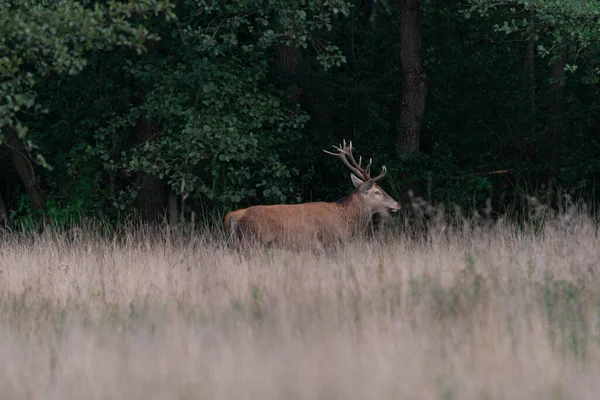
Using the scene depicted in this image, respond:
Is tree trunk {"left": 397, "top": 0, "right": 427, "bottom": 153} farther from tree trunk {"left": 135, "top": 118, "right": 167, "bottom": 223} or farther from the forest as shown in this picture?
tree trunk {"left": 135, "top": 118, "right": 167, "bottom": 223}

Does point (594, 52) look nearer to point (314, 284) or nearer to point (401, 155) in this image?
point (401, 155)

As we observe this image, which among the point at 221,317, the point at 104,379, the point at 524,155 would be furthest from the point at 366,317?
the point at 524,155

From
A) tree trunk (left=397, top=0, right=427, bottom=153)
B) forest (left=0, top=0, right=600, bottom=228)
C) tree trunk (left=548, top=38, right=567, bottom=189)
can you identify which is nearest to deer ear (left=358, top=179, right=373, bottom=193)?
forest (left=0, top=0, right=600, bottom=228)

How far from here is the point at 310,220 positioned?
11.4 meters

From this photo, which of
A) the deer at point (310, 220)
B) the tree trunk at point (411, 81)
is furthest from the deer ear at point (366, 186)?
the tree trunk at point (411, 81)

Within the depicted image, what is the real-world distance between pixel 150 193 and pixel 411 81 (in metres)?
4.37

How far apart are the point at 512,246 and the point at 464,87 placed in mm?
6676

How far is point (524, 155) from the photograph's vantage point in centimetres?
1475

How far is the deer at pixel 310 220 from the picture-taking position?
11.0 m

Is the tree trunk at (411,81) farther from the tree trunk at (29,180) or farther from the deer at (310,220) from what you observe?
the tree trunk at (29,180)

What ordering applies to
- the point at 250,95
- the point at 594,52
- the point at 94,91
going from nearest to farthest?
the point at 594,52 → the point at 250,95 → the point at 94,91

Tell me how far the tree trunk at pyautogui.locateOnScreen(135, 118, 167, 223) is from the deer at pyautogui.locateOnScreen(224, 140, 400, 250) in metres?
3.60

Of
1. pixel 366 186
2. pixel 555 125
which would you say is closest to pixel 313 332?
pixel 366 186

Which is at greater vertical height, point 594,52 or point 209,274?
point 594,52
